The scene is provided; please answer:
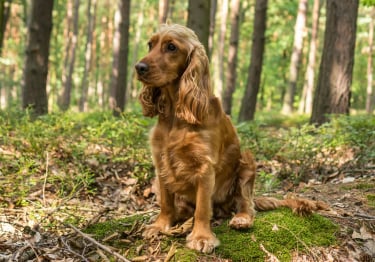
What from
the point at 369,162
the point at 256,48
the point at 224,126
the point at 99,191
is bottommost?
the point at 99,191

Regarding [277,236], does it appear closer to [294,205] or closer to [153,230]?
[294,205]

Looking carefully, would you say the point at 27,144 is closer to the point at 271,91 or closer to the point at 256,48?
the point at 256,48

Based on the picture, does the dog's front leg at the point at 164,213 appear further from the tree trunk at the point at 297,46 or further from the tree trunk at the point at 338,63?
the tree trunk at the point at 297,46

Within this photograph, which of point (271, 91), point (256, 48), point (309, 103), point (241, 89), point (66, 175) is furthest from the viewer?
point (271, 91)

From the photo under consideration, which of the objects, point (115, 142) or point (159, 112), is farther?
point (115, 142)

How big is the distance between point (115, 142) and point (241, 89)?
3390 centimetres

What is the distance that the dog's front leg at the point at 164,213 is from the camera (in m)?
3.40

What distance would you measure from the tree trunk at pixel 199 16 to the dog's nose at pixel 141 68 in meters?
4.43

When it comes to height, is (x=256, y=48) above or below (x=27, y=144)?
above

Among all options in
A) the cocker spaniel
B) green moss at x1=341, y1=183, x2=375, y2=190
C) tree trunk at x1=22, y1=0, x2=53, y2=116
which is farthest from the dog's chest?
tree trunk at x1=22, y1=0, x2=53, y2=116

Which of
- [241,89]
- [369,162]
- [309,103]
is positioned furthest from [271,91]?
[369,162]

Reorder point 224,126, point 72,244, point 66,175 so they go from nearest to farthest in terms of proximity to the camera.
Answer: point 72,244 < point 224,126 < point 66,175

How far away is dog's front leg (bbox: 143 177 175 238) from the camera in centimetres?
340

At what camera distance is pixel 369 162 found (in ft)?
20.9
